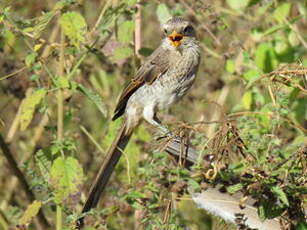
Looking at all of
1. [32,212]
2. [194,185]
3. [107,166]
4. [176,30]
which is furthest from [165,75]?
[194,185]

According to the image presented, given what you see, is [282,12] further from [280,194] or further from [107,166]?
[280,194]

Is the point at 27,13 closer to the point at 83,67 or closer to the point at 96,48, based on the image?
the point at 83,67

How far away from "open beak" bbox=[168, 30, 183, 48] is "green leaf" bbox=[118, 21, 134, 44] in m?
0.55

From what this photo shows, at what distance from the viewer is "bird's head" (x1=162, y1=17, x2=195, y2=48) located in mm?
4676

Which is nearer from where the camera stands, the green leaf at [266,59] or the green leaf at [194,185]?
the green leaf at [194,185]

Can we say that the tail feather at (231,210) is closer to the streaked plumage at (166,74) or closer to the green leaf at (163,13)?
the streaked plumage at (166,74)

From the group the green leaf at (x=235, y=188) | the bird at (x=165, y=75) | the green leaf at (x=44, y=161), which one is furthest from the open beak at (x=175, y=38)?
the green leaf at (x=235, y=188)

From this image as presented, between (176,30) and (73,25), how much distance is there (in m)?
0.98

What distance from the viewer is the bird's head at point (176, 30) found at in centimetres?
468

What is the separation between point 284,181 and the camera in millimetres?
2959

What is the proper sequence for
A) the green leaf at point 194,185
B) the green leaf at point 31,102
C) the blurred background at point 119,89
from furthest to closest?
the green leaf at point 31,102
the blurred background at point 119,89
the green leaf at point 194,185

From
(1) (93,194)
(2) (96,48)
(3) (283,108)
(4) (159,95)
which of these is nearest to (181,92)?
(4) (159,95)

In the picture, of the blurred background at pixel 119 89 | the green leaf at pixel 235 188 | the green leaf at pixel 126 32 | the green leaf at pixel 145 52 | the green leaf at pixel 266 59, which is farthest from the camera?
the green leaf at pixel 145 52

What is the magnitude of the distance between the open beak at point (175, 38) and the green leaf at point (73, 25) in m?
0.88
